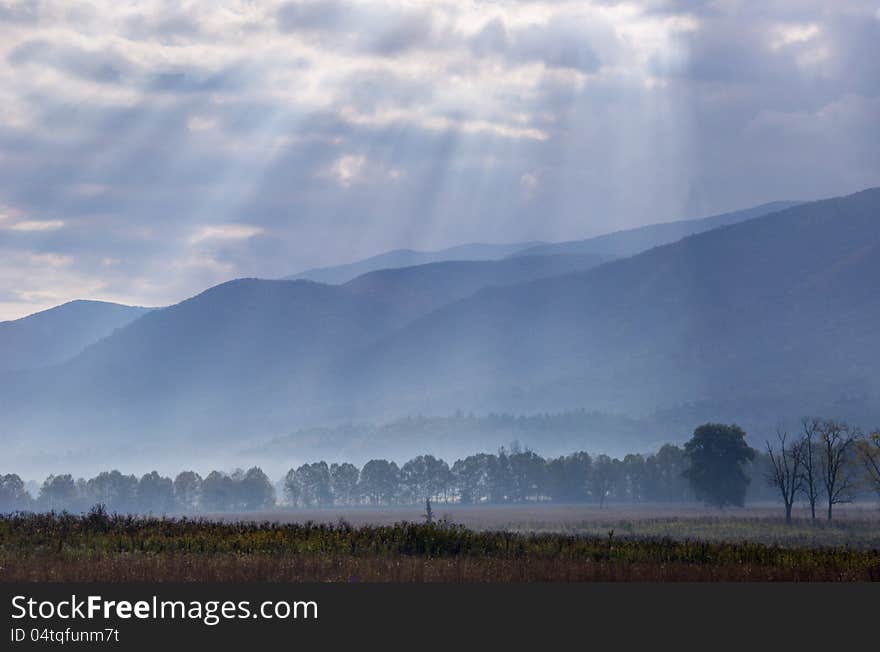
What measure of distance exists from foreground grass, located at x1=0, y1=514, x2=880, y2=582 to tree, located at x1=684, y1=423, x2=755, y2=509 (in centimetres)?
11992

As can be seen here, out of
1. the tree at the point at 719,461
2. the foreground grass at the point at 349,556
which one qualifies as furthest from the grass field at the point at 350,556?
the tree at the point at 719,461

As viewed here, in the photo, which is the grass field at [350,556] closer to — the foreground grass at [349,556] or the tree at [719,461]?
the foreground grass at [349,556]

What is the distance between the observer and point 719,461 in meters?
168

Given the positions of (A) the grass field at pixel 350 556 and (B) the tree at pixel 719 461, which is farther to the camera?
(B) the tree at pixel 719 461

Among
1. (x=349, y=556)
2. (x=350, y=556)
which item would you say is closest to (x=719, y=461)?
(x=350, y=556)

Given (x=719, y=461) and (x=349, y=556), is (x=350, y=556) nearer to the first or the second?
(x=349, y=556)

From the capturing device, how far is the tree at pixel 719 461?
551 feet

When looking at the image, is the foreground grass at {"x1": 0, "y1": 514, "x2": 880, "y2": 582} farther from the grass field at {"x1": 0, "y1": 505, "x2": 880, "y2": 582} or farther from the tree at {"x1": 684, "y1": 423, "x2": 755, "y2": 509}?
the tree at {"x1": 684, "y1": 423, "x2": 755, "y2": 509}

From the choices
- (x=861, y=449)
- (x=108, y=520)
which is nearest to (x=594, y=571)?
(x=108, y=520)

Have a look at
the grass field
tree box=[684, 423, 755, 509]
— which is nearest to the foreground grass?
the grass field

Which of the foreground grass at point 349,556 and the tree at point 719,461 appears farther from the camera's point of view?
the tree at point 719,461

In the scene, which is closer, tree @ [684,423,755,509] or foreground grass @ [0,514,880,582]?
foreground grass @ [0,514,880,582]

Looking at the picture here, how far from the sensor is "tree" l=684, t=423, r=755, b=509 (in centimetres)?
16800

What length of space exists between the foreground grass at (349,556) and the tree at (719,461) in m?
120
